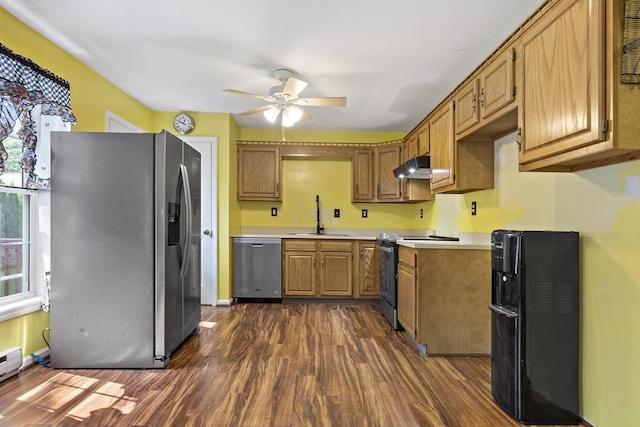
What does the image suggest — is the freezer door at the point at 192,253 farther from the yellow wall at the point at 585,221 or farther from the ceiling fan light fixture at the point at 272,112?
the yellow wall at the point at 585,221

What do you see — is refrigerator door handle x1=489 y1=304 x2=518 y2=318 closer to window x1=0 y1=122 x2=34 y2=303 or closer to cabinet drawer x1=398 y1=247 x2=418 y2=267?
cabinet drawer x1=398 y1=247 x2=418 y2=267

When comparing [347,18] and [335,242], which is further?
[335,242]

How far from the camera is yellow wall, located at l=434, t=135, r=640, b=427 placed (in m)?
1.54

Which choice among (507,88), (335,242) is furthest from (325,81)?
(335,242)

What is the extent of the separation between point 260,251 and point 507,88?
10.6ft

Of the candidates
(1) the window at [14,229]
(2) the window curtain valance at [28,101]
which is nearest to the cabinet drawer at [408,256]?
(2) the window curtain valance at [28,101]

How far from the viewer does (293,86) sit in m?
2.68

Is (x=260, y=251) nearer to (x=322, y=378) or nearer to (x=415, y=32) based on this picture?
(x=322, y=378)

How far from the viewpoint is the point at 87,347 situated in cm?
237

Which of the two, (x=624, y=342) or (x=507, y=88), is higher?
(x=507, y=88)

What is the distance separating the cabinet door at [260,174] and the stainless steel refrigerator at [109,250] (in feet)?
7.24

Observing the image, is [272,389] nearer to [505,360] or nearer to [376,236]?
[505,360]

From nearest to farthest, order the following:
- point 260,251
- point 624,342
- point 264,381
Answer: point 624,342, point 264,381, point 260,251

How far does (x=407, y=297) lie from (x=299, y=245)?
1761 millimetres
